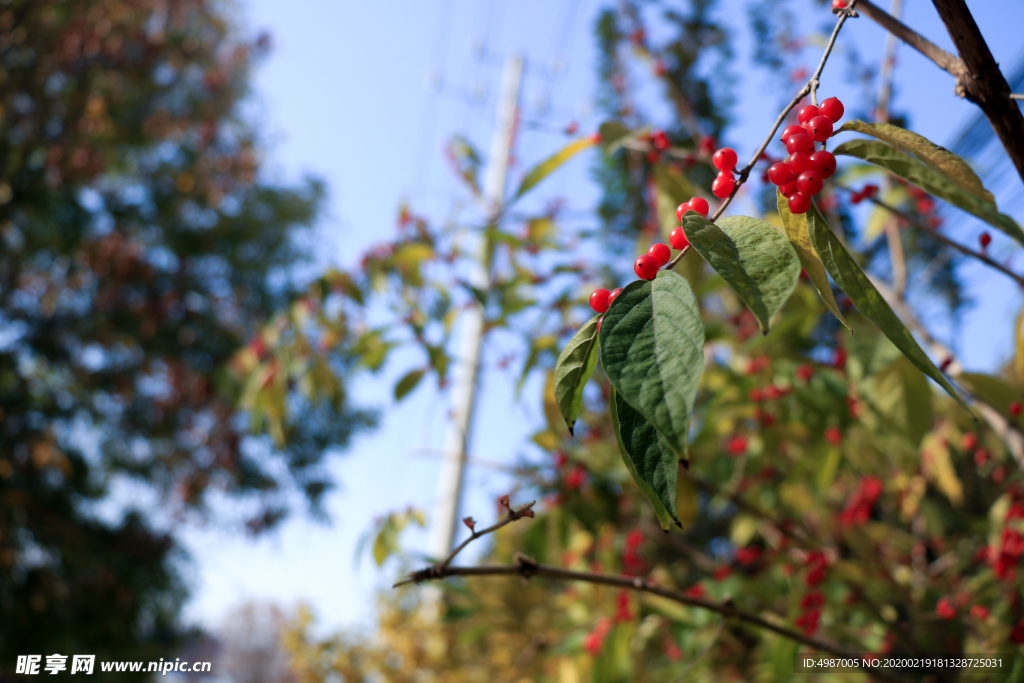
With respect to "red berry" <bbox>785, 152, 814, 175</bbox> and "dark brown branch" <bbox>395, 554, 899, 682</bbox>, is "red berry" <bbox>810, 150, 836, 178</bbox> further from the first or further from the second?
"dark brown branch" <bbox>395, 554, 899, 682</bbox>

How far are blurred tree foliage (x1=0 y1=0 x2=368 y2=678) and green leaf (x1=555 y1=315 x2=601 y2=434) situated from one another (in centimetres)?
238

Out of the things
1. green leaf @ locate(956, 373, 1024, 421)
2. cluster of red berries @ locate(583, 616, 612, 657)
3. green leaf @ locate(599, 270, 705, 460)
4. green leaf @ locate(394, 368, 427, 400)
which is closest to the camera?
green leaf @ locate(599, 270, 705, 460)

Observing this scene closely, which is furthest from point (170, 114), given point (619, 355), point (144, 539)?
point (619, 355)

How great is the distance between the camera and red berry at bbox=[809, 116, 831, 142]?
0.40 metres

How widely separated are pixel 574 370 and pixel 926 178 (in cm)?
26

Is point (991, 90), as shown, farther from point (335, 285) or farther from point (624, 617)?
point (335, 285)

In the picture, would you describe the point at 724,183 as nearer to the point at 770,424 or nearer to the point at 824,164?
the point at 824,164

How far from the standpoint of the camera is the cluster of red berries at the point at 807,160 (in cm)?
38

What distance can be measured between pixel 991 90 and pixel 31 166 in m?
4.32

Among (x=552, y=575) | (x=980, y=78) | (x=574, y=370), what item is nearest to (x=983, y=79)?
(x=980, y=78)

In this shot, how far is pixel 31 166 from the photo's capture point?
3387 mm

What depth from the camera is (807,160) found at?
0.39 metres

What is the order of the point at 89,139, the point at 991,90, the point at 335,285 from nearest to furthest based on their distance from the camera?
the point at 991,90, the point at 335,285, the point at 89,139

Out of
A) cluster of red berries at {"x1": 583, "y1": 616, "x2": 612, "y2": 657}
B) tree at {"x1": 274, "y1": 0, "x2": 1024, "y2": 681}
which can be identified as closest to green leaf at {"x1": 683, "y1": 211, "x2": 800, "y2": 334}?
tree at {"x1": 274, "y1": 0, "x2": 1024, "y2": 681}
